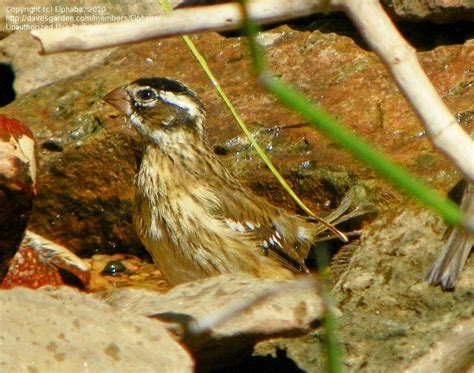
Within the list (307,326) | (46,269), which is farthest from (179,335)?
(46,269)

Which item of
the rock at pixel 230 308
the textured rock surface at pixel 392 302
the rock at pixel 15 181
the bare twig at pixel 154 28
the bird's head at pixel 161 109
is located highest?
the bird's head at pixel 161 109

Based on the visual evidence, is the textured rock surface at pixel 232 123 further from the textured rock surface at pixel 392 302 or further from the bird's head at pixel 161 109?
the textured rock surface at pixel 392 302

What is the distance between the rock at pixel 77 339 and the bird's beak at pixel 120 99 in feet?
9.38

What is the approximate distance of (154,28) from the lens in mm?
1423

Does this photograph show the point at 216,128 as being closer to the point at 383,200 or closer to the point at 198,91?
the point at 198,91

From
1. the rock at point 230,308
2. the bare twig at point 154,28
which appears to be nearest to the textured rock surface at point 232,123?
the rock at point 230,308

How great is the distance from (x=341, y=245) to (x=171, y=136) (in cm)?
115

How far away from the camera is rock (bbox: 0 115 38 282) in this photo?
5172mm

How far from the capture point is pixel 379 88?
23.0ft

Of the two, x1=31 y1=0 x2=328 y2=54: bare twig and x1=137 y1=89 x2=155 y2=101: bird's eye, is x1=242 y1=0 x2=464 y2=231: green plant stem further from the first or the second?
x1=137 y1=89 x2=155 y2=101: bird's eye

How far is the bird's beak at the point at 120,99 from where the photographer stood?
6309 mm

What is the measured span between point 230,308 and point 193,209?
88.8 inches

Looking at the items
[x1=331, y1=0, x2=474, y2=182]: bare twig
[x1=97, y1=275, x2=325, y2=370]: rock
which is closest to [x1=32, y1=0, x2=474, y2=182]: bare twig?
[x1=331, y1=0, x2=474, y2=182]: bare twig

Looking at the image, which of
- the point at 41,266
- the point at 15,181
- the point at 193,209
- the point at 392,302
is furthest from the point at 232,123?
the point at 392,302
